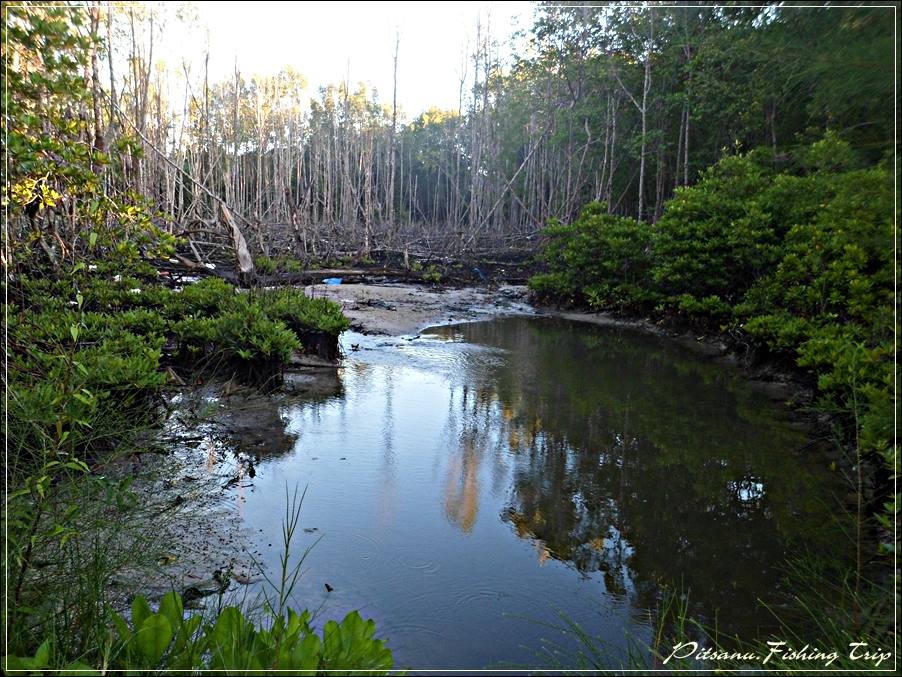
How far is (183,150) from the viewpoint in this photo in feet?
68.9

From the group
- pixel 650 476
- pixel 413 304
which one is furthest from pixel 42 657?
pixel 413 304

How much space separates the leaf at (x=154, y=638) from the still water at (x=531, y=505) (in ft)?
3.42

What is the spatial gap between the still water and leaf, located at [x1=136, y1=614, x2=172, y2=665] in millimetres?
1042

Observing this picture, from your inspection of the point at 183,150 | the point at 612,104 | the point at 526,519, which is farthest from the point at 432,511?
the point at 183,150

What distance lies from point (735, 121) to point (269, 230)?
1368 centimetres

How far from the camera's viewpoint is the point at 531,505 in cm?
429

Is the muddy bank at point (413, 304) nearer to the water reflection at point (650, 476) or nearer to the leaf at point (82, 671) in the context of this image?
the water reflection at point (650, 476)

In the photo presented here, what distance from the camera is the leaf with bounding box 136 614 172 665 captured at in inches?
76.4

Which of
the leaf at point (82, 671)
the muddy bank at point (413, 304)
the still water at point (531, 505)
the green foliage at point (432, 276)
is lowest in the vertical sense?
the still water at point (531, 505)

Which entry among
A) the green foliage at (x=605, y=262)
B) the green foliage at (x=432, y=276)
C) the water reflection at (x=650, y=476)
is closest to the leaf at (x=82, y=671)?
the water reflection at (x=650, y=476)

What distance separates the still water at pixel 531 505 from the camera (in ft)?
9.90

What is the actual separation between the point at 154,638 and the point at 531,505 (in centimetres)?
276

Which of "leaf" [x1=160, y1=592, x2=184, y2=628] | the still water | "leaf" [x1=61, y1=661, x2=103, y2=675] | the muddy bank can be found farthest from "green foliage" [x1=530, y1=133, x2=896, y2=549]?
"leaf" [x1=61, y1=661, x2=103, y2=675]

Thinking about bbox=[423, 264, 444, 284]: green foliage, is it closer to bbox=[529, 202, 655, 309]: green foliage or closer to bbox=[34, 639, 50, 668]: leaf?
bbox=[529, 202, 655, 309]: green foliage
